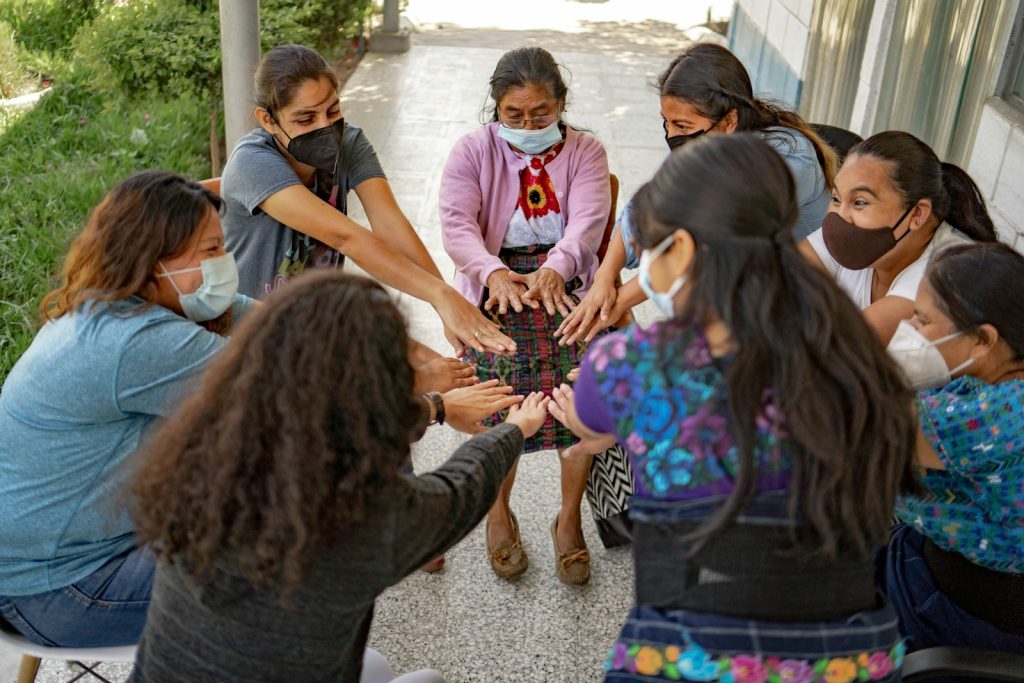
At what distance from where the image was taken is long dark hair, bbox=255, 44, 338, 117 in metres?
2.88

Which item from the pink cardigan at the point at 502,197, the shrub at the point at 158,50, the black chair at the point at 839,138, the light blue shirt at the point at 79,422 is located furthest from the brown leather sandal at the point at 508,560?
the shrub at the point at 158,50

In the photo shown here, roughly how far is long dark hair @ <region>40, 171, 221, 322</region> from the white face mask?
1.51 m

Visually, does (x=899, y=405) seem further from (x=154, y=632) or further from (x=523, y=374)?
(x=523, y=374)

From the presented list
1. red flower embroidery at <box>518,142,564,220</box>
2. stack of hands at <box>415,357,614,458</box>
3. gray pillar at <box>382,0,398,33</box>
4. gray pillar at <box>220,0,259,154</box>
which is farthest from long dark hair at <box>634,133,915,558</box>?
gray pillar at <box>382,0,398,33</box>

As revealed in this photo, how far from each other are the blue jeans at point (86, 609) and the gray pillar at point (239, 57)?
9.20 feet

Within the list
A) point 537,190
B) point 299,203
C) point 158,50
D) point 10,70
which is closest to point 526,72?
point 537,190

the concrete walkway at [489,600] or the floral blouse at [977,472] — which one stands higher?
the floral blouse at [977,472]

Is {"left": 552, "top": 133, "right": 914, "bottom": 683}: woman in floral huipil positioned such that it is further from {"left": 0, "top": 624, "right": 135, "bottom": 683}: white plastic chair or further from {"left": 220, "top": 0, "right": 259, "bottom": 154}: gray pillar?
{"left": 220, "top": 0, "right": 259, "bottom": 154}: gray pillar

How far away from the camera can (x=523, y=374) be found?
301cm

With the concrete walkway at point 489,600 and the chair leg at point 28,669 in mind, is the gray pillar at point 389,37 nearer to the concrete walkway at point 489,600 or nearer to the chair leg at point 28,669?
the concrete walkway at point 489,600

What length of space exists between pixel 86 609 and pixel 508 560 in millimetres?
1411

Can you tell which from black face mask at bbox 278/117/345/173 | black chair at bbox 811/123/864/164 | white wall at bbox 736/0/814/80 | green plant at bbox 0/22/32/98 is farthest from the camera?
white wall at bbox 736/0/814/80

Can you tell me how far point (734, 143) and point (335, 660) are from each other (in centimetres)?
108

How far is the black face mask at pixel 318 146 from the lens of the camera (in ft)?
9.69
